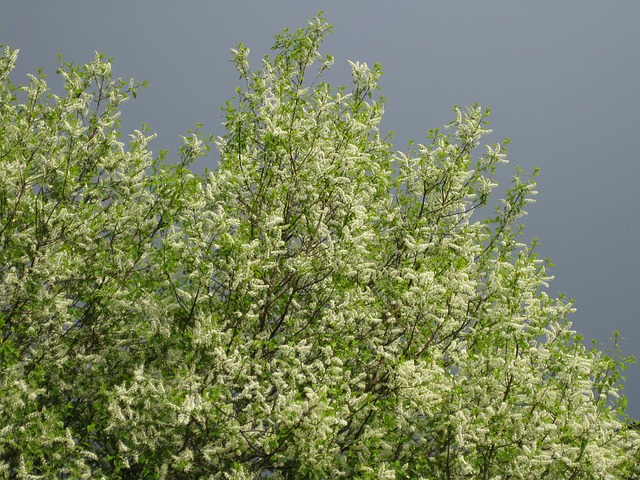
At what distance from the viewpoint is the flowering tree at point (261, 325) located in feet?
28.6

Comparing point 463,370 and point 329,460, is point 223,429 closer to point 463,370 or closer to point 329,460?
point 329,460

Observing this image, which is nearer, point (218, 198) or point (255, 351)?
point (255, 351)

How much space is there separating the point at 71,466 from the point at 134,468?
1080 millimetres

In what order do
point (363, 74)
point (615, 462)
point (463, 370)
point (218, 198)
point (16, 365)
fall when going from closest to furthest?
point (16, 365) → point (615, 462) → point (463, 370) → point (218, 198) → point (363, 74)

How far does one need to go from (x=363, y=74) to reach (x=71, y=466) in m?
8.21

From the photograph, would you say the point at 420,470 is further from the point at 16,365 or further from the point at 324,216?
the point at 16,365

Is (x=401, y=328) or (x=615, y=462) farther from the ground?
(x=401, y=328)

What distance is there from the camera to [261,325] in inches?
401

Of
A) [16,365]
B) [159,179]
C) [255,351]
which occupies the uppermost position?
[159,179]

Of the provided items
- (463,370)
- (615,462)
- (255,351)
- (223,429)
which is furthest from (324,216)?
(615,462)

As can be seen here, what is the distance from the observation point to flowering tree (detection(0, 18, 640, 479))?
8.70 metres

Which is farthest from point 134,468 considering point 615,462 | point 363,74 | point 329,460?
point 363,74

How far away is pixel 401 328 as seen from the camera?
34.2 feet

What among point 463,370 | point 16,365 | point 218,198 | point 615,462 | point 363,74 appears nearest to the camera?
point 16,365
